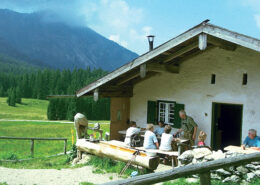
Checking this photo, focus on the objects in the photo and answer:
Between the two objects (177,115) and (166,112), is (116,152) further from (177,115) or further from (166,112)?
(166,112)

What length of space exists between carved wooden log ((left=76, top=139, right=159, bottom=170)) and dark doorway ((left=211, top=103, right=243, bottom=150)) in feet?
11.0

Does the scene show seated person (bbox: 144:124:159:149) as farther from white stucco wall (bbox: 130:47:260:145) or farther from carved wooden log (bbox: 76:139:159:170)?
white stucco wall (bbox: 130:47:260:145)

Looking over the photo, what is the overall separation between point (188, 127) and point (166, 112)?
1.65 meters

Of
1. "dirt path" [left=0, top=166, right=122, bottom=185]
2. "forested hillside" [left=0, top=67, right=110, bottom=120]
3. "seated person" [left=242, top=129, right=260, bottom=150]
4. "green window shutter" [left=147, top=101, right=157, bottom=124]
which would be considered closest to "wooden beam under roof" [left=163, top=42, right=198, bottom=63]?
"green window shutter" [left=147, top=101, right=157, bottom=124]

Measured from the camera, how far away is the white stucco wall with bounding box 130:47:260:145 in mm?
9102

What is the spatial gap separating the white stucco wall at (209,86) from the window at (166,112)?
25 centimetres

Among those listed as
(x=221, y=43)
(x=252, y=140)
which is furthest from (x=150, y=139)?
(x=221, y=43)

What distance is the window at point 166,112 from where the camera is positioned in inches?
452

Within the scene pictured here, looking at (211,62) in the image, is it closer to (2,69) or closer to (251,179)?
(251,179)

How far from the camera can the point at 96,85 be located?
35.1ft

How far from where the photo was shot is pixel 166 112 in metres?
11.6

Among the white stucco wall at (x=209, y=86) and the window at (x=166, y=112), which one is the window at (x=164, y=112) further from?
the white stucco wall at (x=209, y=86)

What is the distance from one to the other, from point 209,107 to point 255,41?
3556 millimetres

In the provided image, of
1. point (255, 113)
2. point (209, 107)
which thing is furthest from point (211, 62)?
point (255, 113)
